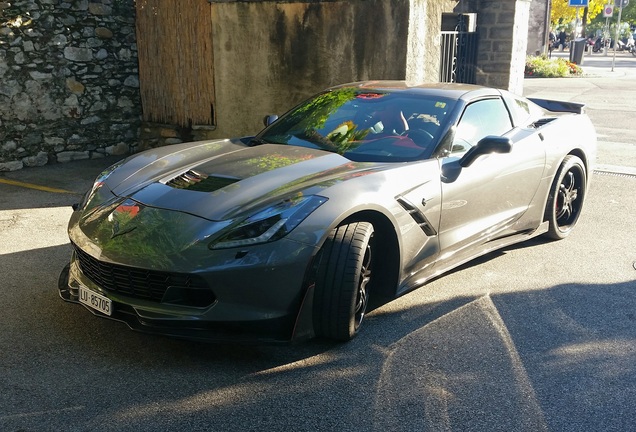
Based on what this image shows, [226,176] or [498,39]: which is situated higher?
[498,39]

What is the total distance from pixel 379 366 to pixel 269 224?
977 millimetres

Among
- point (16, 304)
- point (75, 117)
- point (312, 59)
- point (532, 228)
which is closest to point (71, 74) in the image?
point (75, 117)

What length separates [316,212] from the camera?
387 centimetres

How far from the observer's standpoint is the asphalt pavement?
3346mm

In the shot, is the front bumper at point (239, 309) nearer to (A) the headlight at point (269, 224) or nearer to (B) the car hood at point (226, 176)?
(A) the headlight at point (269, 224)

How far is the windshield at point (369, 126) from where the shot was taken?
192 inches

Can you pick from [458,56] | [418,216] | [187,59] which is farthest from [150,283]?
[458,56]

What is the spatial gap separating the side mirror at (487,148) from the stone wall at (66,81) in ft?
21.1

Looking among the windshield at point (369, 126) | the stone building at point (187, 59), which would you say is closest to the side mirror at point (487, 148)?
the windshield at point (369, 126)

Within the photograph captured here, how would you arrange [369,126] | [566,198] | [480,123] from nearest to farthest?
[369,126], [480,123], [566,198]

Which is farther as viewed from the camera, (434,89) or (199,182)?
(434,89)

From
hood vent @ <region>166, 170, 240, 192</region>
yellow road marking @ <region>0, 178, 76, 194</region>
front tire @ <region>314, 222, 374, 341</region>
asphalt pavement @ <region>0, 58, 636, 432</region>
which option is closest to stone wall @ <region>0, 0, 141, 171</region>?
yellow road marking @ <region>0, 178, 76, 194</region>

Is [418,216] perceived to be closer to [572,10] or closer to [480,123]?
[480,123]

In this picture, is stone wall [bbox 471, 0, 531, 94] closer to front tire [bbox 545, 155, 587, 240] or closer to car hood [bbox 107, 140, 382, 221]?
front tire [bbox 545, 155, 587, 240]
